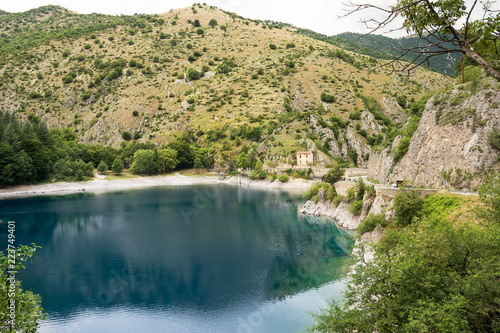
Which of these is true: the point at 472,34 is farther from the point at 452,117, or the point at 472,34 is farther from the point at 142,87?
the point at 142,87

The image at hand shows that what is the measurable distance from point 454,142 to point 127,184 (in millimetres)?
78500

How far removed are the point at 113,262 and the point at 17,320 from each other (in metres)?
24.7

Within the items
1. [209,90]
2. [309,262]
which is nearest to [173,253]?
[309,262]

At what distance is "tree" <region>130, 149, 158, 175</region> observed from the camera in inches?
3679

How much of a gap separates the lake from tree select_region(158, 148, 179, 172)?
143ft

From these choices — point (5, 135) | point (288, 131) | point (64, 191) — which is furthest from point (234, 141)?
point (5, 135)

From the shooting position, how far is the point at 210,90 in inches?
5148

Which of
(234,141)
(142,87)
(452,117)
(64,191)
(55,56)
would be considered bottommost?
(64,191)

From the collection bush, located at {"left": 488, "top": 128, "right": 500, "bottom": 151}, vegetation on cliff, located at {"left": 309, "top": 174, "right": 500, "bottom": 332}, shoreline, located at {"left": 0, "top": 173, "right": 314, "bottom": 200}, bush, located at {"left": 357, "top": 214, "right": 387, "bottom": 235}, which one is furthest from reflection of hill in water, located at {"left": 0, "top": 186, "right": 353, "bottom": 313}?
bush, located at {"left": 488, "top": 128, "right": 500, "bottom": 151}

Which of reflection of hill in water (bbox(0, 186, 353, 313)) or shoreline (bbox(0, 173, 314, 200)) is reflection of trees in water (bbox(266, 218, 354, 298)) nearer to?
reflection of hill in water (bbox(0, 186, 353, 313))

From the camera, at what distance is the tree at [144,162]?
93.4 metres

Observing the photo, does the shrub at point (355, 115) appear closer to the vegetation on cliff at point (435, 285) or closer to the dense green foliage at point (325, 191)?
the dense green foliage at point (325, 191)

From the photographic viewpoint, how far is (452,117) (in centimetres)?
3161

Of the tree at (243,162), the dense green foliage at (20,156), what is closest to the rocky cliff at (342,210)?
the tree at (243,162)
